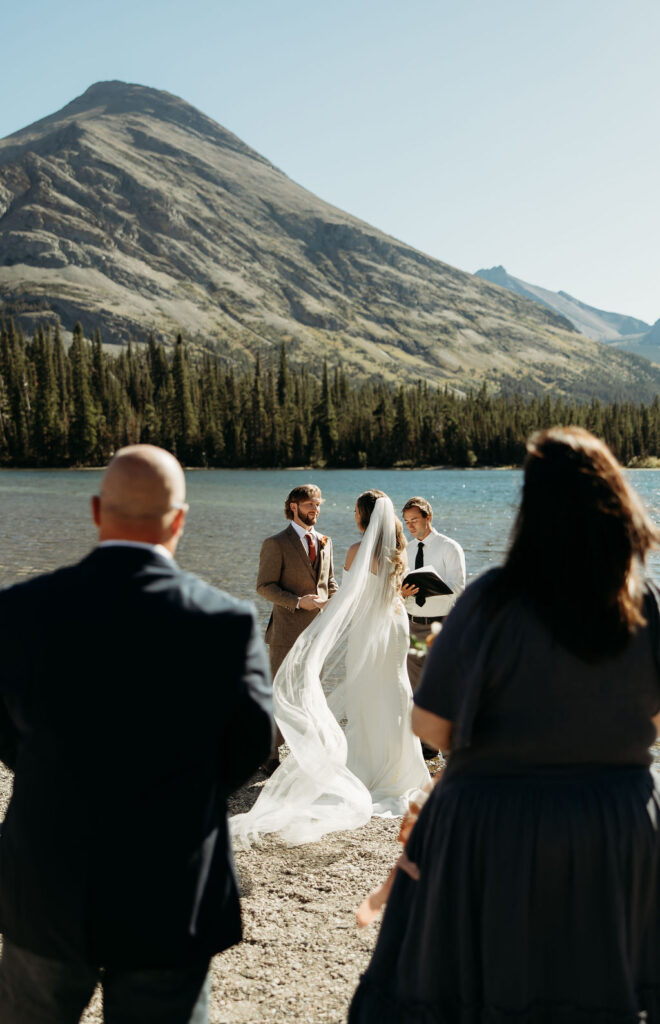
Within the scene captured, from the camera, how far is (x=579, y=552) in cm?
257

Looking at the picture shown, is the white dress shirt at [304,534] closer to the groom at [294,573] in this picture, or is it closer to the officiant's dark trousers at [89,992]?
the groom at [294,573]

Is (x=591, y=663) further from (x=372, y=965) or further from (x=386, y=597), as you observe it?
(x=386, y=597)

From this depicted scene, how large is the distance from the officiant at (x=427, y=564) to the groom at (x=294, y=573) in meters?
0.99

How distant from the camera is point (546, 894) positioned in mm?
2623

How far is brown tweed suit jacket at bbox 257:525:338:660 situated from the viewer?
834 cm

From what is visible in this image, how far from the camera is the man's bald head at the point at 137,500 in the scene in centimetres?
266

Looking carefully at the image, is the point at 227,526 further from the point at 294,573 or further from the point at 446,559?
the point at 294,573

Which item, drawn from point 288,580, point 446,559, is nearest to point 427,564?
point 446,559

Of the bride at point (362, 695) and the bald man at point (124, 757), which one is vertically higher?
the bald man at point (124, 757)

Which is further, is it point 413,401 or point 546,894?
point 413,401

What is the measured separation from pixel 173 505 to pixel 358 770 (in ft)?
18.8

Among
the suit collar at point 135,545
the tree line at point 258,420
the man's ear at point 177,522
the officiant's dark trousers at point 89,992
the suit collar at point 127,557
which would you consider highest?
the tree line at point 258,420

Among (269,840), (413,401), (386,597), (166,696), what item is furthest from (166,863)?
(413,401)

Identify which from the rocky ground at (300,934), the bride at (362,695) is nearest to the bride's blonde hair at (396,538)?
the bride at (362,695)
